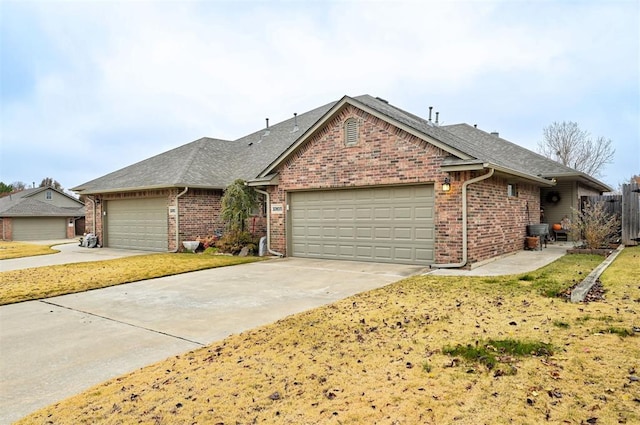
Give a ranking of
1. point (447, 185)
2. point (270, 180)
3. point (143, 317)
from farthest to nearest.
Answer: point (270, 180)
point (447, 185)
point (143, 317)

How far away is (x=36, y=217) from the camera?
111 feet

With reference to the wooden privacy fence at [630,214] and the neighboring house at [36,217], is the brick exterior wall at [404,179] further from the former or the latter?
the neighboring house at [36,217]

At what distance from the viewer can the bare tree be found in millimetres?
34750

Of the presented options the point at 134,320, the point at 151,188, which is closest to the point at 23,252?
the point at 151,188

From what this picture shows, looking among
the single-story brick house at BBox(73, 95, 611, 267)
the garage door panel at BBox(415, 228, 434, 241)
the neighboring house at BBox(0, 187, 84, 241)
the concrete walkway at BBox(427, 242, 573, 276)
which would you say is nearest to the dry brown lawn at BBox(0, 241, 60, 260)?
the single-story brick house at BBox(73, 95, 611, 267)

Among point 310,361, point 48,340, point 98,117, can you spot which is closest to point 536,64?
point 310,361

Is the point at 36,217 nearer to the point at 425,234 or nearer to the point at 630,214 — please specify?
the point at 425,234

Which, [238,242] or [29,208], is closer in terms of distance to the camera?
[238,242]

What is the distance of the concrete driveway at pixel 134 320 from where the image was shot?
3941 mm

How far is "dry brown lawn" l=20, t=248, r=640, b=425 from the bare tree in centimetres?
3478

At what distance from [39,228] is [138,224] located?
22.1 m

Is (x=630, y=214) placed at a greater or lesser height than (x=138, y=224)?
greater

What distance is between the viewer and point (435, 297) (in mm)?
6797

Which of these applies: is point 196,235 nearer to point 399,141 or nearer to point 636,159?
point 399,141
